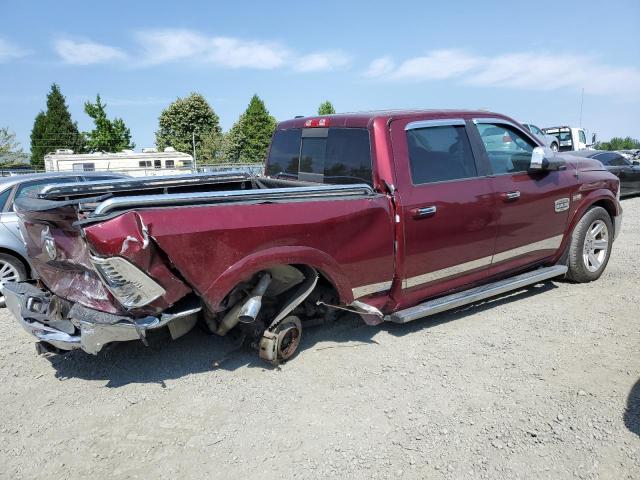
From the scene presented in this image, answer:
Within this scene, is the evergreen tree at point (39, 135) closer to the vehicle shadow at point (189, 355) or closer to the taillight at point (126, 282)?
the vehicle shadow at point (189, 355)

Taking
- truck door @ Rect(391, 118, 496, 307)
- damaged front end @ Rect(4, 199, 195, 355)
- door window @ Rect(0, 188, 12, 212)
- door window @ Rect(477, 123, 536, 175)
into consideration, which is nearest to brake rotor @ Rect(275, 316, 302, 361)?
damaged front end @ Rect(4, 199, 195, 355)

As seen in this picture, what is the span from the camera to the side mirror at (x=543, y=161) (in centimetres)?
482

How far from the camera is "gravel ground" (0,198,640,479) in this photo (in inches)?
108

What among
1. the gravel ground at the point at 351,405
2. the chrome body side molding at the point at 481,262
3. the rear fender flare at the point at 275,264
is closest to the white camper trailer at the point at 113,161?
the chrome body side molding at the point at 481,262

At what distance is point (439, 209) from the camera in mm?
4125

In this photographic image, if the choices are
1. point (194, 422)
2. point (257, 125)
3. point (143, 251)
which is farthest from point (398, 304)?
point (257, 125)

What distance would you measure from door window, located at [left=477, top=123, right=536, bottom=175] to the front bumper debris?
306 cm

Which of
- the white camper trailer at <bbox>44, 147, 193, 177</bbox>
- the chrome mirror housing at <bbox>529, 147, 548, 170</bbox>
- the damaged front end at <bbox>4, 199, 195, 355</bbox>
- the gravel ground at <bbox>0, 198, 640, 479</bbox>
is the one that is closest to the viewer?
the gravel ground at <bbox>0, 198, 640, 479</bbox>

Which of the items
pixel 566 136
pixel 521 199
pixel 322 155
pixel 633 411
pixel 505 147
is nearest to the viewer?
pixel 633 411

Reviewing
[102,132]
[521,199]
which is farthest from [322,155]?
[102,132]

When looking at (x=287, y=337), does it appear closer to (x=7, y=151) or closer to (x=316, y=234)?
(x=316, y=234)

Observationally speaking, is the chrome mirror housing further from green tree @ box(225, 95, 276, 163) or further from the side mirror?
green tree @ box(225, 95, 276, 163)

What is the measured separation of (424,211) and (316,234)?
3.31 feet

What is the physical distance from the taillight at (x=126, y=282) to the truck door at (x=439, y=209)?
1.94m
